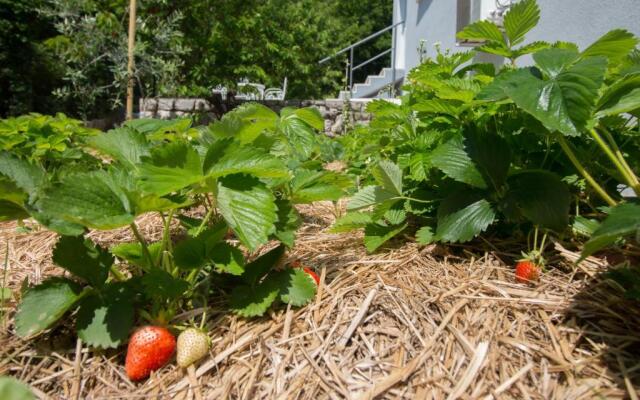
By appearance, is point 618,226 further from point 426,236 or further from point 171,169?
point 171,169

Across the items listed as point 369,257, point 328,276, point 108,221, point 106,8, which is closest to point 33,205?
point 108,221

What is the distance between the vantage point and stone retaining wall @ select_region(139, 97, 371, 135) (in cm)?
654

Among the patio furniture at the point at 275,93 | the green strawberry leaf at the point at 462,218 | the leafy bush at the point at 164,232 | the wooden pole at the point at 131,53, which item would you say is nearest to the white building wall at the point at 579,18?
the green strawberry leaf at the point at 462,218

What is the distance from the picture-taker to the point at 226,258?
0.83m

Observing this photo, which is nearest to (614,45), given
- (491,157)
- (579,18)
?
(491,157)

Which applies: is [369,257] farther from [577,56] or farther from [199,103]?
[199,103]

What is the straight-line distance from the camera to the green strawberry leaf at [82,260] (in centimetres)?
83

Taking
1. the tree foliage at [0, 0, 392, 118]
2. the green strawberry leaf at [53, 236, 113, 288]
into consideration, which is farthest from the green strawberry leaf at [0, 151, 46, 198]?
the tree foliage at [0, 0, 392, 118]

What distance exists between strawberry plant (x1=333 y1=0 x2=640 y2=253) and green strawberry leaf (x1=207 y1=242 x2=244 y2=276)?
46 centimetres

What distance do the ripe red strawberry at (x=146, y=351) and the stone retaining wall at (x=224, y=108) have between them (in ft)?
18.6

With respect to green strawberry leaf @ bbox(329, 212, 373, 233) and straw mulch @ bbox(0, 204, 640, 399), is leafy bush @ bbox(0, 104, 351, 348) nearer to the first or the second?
straw mulch @ bbox(0, 204, 640, 399)

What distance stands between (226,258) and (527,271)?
0.67 m

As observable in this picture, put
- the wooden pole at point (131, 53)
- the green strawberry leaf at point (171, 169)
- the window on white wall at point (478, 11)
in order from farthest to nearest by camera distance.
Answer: the wooden pole at point (131, 53) → the window on white wall at point (478, 11) → the green strawberry leaf at point (171, 169)

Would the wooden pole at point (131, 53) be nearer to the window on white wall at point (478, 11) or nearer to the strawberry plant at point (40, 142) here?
the strawberry plant at point (40, 142)
